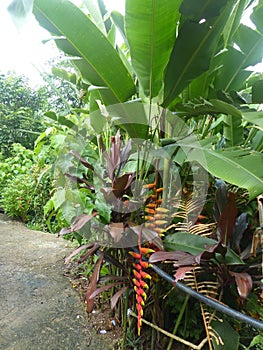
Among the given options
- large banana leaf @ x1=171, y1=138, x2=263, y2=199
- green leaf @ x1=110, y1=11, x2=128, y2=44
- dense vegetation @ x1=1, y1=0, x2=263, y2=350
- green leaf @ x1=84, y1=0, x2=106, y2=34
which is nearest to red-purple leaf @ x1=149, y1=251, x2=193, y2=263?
dense vegetation @ x1=1, y1=0, x2=263, y2=350

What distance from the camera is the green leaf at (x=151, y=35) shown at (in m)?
0.66

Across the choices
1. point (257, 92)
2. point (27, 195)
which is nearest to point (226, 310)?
point (257, 92)

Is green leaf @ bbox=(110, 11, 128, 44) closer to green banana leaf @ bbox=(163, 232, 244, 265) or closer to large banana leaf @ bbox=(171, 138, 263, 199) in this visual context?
large banana leaf @ bbox=(171, 138, 263, 199)

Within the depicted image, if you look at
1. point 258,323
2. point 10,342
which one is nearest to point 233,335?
point 258,323

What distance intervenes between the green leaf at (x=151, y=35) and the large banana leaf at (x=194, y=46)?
0.07 m

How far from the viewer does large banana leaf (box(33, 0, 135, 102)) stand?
75cm

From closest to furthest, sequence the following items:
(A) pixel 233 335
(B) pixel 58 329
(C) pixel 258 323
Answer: (C) pixel 258 323
(A) pixel 233 335
(B) pixel 58 329

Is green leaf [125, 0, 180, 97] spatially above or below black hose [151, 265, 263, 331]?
above

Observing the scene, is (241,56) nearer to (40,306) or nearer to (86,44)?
(86,44)

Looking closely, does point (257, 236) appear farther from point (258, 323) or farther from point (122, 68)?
point (122, 68)

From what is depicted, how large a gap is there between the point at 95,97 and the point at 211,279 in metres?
0.83

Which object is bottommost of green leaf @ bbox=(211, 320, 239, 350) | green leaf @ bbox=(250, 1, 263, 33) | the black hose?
green leaf @ bbox=(211, 320, 239, 350)

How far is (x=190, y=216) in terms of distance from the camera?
94 centimetres

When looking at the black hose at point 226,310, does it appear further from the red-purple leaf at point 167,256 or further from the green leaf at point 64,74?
the green leaf at point 64,74
